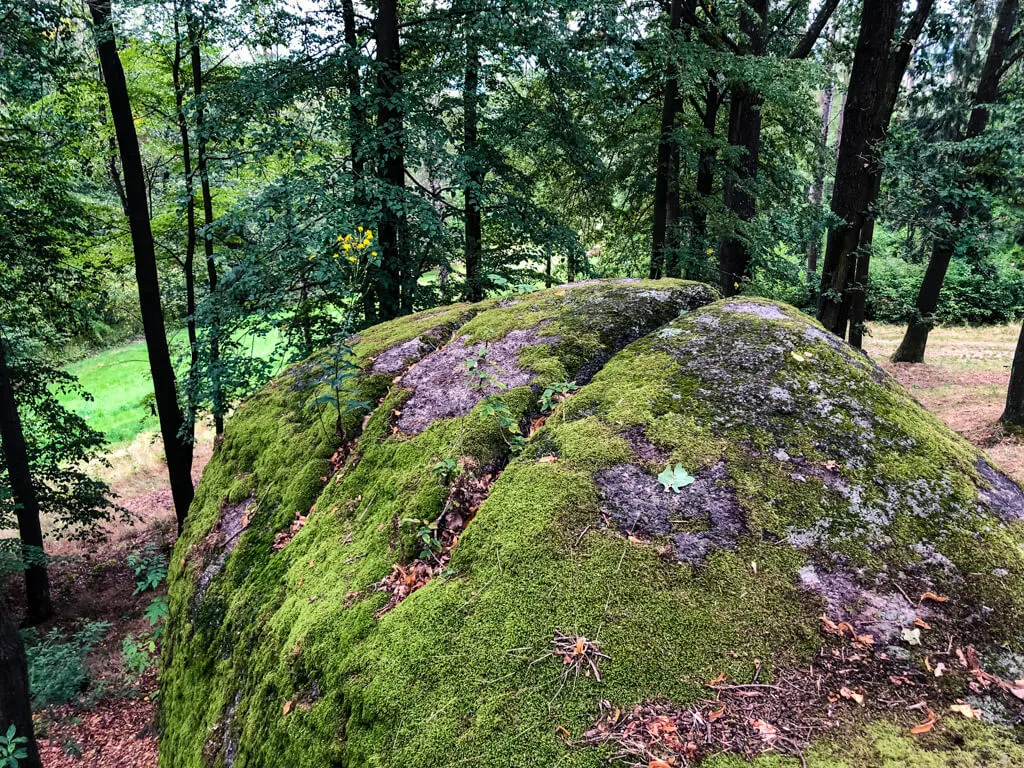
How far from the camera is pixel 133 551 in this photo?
10.7 metres

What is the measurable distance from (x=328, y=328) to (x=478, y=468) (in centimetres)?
572

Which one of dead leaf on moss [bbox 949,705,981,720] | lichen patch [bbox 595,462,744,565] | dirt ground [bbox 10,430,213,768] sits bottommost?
dirt ground [bbox 10,430,213,768]

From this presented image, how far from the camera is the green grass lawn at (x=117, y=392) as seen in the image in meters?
18.6

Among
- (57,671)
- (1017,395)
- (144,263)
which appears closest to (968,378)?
(1017,395)

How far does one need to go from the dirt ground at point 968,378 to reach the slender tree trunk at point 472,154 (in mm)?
6390

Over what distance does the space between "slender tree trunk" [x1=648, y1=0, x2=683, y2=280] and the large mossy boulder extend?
6.24 meters

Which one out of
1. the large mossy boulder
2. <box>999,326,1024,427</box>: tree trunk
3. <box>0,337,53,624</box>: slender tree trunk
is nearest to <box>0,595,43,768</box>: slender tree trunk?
the large mossy boulder

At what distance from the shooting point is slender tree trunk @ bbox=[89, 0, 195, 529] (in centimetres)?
731

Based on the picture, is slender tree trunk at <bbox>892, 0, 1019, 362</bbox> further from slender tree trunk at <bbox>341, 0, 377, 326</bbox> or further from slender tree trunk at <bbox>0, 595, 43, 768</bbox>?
slender tree trunk at <bbox>0, 595, 43, 768</bbox>

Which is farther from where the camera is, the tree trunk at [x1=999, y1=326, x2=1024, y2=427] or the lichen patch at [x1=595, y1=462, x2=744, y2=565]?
the tree trunk at [x1=999, y1=326, x2=1024, y2=427]

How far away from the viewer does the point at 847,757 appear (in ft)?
4.62

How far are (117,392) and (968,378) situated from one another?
29528 millimetres

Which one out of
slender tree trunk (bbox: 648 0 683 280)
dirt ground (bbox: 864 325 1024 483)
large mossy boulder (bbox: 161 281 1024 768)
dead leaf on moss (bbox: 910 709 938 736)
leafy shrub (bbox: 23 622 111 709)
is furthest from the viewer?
slender tree trunk (bbox: 648 0 683 280)

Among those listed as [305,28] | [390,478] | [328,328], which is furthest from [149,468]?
[390,478]
